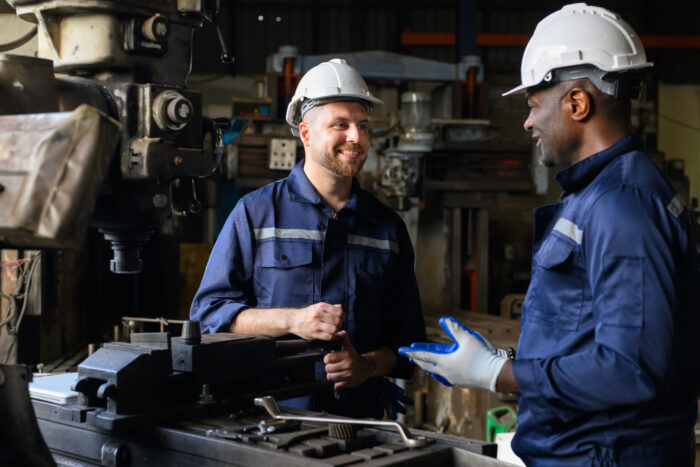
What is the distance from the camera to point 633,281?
44.4 inches

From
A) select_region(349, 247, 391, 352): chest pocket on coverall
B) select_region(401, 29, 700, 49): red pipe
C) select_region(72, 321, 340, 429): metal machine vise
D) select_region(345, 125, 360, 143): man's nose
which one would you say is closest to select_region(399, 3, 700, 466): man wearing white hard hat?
select_region(72, 321, 340, 429): metal machine vise

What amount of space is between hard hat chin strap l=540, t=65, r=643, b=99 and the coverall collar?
2.41ft

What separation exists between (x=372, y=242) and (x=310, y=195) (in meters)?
0.20

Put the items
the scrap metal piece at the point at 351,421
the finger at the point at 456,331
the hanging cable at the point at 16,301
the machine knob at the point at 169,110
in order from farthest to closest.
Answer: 1. the hanging cable at the point at 16,301
2. the machine knob at the point at 169,110
3. the finger at the point at 456,331
4. the scrap metal piece at the point at 351,421

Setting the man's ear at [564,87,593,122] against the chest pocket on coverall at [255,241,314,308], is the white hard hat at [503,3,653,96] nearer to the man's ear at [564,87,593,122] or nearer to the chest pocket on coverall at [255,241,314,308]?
the man's ear at [564,87,593,122]

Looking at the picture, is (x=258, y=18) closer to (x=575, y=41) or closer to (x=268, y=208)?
(x=268, y=208)

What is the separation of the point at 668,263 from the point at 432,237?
15.2ft

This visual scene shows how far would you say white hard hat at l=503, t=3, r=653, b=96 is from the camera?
132 centimetres

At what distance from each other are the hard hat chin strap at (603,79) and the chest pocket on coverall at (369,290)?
29.6 inches

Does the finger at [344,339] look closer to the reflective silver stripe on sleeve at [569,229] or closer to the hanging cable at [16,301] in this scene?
the reflective silver stripe on sleeve at [569,229]

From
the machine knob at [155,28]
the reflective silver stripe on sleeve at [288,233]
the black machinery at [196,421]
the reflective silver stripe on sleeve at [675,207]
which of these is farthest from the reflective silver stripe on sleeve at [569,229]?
the machine knob at [155,28]

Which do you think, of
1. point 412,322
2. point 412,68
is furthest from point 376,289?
point 412,68

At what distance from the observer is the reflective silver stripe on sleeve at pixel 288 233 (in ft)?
6.38

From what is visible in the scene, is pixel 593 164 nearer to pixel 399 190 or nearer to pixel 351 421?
pixel 351 421
